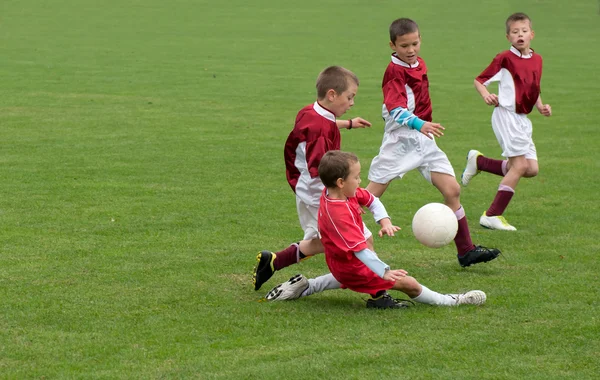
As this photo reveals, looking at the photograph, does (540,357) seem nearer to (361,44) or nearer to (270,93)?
(270,93)

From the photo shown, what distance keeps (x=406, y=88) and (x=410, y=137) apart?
1.35ft

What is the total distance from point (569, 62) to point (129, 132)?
644 inches

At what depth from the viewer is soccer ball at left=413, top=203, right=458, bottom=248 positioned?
6.75 m

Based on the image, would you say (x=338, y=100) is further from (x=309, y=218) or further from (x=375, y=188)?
(x=375, y=188)

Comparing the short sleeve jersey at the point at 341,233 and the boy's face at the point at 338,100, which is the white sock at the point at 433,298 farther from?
the boy's face at the point at 338,100

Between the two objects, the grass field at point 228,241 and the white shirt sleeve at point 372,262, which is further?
the white shirt sleeve at point 372,262

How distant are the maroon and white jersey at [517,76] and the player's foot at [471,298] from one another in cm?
348

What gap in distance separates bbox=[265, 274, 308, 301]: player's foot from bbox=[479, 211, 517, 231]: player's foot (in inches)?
127

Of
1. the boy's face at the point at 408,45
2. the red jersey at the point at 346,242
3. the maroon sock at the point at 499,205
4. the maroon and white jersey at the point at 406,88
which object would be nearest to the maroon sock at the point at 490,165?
the maroon sock at the point at 499,205

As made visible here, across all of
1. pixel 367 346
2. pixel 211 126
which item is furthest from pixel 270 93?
pixel 367 346

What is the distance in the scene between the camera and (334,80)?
659 centimetres

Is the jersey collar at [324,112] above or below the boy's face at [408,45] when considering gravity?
below

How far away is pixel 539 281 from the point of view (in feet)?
23.0

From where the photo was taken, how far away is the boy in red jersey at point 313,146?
6.49 m
